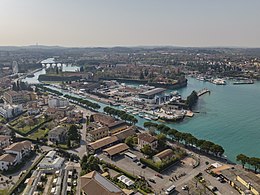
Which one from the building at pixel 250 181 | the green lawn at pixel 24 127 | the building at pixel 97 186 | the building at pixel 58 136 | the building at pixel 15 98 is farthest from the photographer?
the building at pixel 15 98

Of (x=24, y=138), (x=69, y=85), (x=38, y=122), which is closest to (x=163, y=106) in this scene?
(x=38, y=122)

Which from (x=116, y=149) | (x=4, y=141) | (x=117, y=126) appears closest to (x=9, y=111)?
(x=4, y=141)

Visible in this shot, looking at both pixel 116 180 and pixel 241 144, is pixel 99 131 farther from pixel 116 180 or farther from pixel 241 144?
pixel 241 144

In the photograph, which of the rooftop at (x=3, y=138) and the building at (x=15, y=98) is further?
the building at (x=15, y=98)

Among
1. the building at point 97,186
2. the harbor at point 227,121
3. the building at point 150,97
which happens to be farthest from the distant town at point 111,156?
the building at point 150,97

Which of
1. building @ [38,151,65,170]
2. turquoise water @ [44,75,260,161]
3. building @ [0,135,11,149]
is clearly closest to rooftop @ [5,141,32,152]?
building @ [0,135,11,149]

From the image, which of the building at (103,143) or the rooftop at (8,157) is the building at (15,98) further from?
the building at (103,143)
